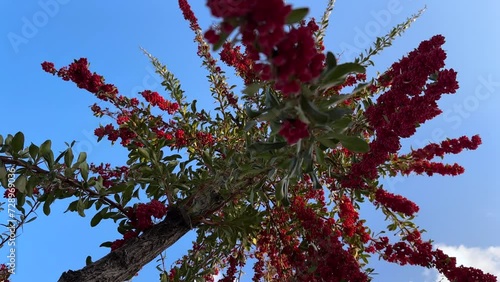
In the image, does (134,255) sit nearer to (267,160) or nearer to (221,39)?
(267,160)

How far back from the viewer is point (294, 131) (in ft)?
4.42

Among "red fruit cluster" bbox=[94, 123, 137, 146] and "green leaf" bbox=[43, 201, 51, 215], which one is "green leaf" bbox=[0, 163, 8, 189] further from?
"red fruit cluster" bbox=[94, 123, 137, 146]

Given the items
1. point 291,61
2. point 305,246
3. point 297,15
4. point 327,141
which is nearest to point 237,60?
point 305,246

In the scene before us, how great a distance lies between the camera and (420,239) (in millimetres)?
3613

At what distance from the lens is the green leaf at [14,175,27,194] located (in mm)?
2746

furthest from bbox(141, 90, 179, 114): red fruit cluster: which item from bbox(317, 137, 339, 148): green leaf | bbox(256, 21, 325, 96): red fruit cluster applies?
bbox(256, 21, 325, 96): red fruit cluster

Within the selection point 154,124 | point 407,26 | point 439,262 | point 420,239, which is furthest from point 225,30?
point 407,26

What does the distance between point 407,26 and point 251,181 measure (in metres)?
2.85

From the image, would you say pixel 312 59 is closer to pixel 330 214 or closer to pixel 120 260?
pixel 120 260

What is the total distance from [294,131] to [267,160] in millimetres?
1357

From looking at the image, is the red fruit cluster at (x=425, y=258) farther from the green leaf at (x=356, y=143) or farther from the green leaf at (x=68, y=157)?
the green leaf at (x=68, y=157)

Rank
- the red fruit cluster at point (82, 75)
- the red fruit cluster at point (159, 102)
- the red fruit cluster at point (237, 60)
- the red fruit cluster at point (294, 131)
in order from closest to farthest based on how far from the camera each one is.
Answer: the red fruit cluster at point (294, 131), the red fruit cluster at point (82, 75), the red fruit cluster at point (159, 102), the red fruit cluster at point (237, 60)

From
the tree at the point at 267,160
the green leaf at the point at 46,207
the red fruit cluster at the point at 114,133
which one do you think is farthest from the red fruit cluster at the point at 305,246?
the green leaf at the point at 46,207

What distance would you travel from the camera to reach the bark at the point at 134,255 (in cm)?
271
